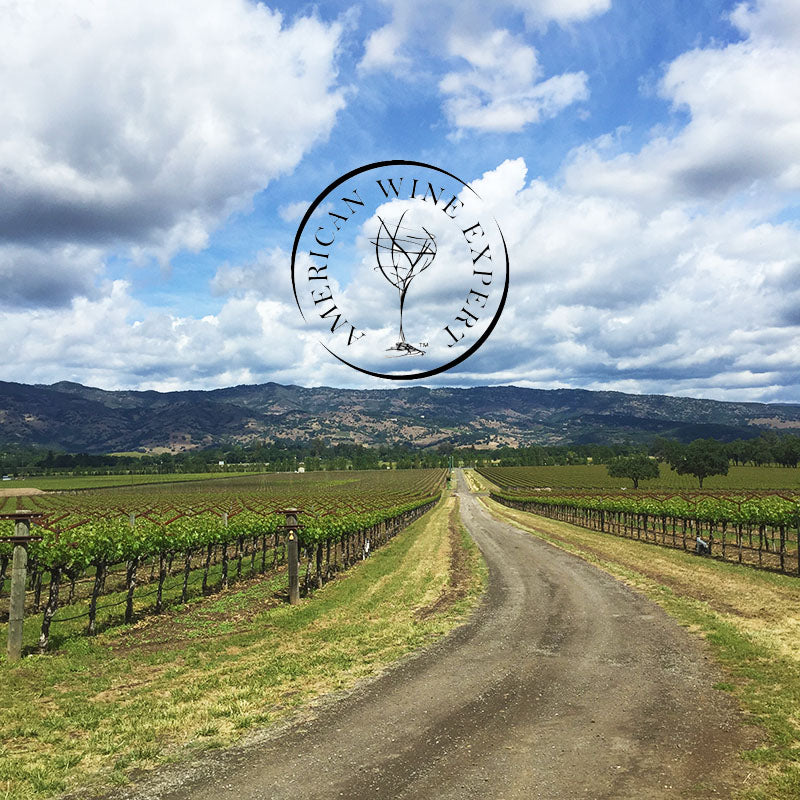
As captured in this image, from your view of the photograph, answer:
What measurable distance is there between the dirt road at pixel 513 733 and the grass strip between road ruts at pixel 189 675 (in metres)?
1.12

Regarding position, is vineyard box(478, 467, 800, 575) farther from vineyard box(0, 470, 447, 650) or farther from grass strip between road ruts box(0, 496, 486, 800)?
vineyard box(0, 470, 447, 650)

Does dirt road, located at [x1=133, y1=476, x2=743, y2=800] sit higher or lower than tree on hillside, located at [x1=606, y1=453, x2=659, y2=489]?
higher

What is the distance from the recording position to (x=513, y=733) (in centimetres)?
912

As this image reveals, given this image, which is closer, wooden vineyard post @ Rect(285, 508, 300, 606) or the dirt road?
the dirt road

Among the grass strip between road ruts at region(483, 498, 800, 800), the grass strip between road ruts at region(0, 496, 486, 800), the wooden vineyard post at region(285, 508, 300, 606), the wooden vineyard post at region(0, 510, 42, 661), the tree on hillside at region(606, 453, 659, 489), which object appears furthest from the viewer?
the tree on hillside at region(606, 453, 659, 489)

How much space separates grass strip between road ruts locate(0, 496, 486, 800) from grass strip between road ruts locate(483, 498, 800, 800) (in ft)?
24.3

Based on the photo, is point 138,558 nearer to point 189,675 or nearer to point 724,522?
point 189,675

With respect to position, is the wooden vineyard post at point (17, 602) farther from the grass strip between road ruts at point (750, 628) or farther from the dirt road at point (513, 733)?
the grass strip between road ruts at point (750, 628)

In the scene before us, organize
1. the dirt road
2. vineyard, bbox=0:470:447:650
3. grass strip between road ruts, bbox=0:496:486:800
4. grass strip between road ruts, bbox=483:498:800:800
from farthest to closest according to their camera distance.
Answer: vineyard, bbox=0:470:447:650 → grass strip between road ruts, bbox=0:496:486:800 → grass strip between road ruts, bbox=483:498:800:800 → the dirt road

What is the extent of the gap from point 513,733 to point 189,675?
26.4ft

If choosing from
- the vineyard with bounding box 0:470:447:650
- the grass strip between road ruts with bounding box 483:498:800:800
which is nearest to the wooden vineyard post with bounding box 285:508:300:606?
the vineyard with bounding box 0:470:447:650

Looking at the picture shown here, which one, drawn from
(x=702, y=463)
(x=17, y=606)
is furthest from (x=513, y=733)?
(x=702, y=463)

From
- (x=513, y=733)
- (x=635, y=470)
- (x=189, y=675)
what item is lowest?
(x=635, y=470)

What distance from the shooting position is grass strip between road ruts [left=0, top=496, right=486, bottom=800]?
8656 millimetres
